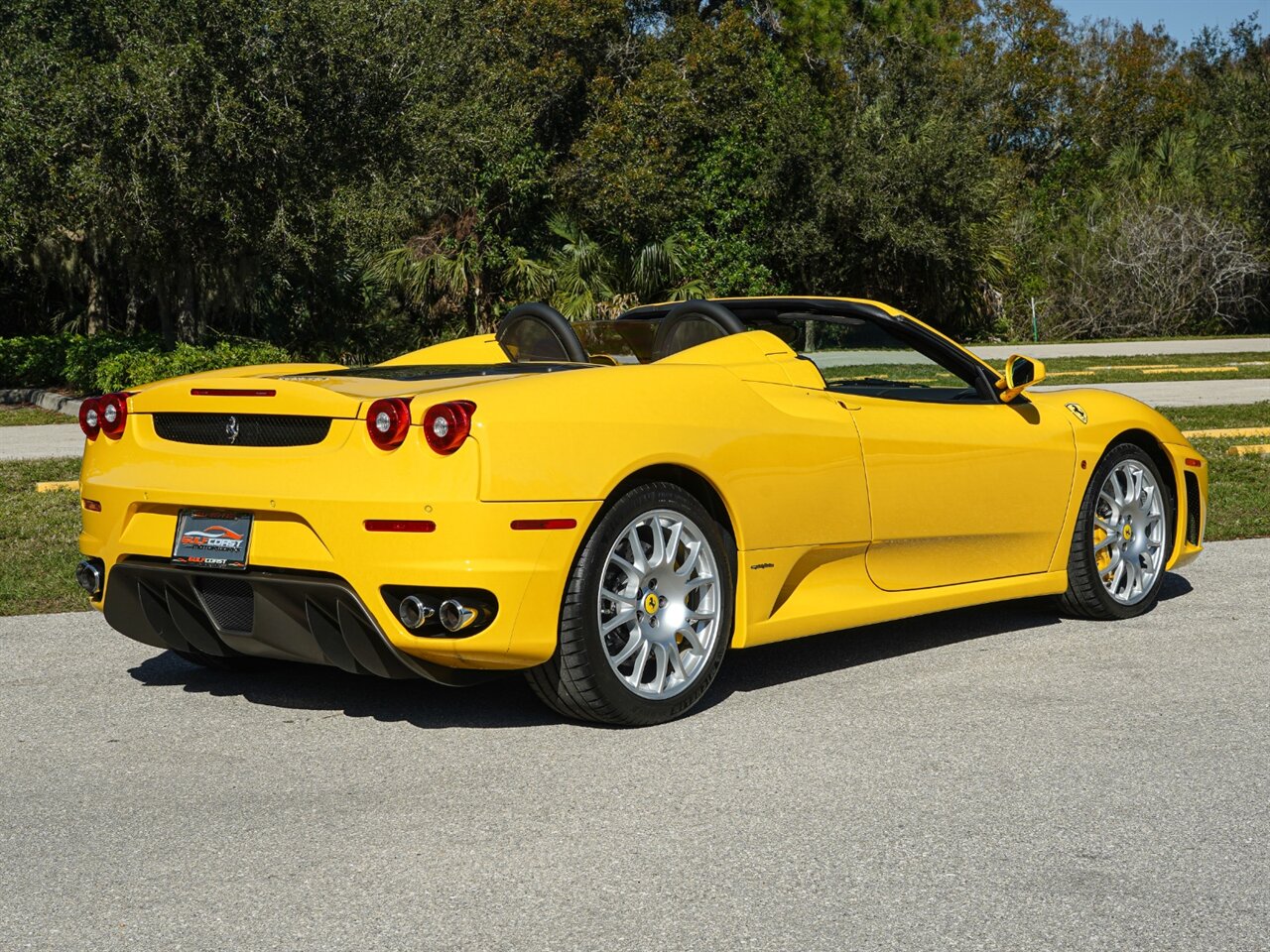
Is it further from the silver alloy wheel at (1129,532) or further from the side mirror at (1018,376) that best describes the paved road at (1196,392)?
the side mirror at (1018,376)

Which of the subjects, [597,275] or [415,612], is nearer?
[415,612]

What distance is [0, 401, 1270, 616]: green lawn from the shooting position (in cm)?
744

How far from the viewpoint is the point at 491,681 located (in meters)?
5.64

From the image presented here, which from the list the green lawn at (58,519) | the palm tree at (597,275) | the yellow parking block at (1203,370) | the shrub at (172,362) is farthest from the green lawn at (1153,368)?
the shrub at (172,362)

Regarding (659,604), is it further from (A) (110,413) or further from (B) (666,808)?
(A) (110,413)

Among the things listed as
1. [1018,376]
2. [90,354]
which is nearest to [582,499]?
[1018,376]

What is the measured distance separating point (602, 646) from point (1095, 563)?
275 cm

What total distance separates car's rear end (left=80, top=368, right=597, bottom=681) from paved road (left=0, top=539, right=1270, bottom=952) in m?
0.35

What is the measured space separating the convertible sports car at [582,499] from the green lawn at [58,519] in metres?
2.21

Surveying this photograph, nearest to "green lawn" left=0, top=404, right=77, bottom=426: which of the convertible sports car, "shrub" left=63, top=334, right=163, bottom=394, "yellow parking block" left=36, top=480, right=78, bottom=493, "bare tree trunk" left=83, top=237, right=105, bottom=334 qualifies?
"shrub" left=63, top=334, right=163, bottom=394

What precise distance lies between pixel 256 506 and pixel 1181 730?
2.94 metres

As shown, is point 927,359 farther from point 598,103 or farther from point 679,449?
point 598,103

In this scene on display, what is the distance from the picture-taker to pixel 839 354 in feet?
19.5

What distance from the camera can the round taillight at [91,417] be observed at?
5.29m
